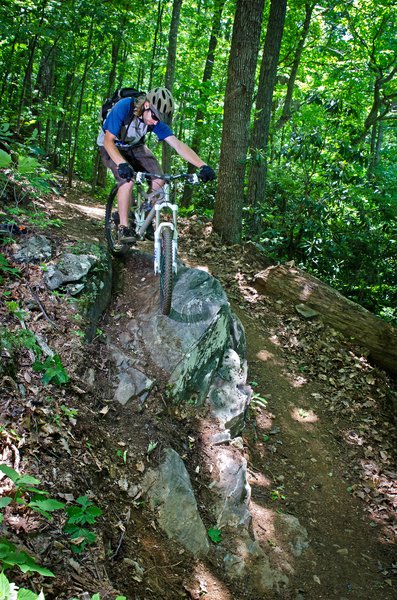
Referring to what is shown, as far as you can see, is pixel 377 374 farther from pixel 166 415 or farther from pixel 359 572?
pixel 166 415

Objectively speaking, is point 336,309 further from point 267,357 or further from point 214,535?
point 214,535

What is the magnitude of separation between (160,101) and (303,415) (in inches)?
178

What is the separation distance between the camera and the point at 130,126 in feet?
18.7

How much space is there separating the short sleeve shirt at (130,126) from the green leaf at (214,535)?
438 centimetres

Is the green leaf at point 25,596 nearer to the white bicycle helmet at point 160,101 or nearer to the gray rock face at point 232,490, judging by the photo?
the gray rock face at point 232,490

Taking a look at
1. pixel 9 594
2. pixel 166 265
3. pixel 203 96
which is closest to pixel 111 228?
pixel 166 265

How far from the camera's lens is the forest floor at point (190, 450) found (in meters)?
3.18

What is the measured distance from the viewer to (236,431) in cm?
537

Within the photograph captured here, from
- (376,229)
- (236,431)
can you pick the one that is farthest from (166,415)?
(376,229)

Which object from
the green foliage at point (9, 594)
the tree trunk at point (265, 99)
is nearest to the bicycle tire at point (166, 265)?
the green foliage at point (9, 594)

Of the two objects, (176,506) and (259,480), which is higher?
(176,506)

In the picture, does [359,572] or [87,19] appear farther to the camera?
[87,19]

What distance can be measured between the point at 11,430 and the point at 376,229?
8545mm

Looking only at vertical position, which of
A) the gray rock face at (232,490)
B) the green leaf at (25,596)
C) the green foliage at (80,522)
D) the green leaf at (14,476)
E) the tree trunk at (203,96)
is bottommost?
the gray rock face at (232,490)
